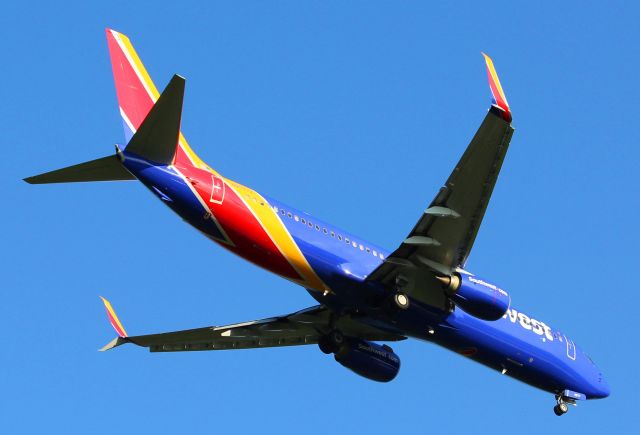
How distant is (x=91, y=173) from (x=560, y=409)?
19.5 m

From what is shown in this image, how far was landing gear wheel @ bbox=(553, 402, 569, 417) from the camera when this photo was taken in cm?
4106

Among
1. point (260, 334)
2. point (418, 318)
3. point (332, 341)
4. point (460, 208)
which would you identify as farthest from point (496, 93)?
point (260, 334)

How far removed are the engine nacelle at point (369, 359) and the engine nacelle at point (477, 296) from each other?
19.4 feet

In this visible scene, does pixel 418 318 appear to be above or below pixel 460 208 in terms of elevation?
below

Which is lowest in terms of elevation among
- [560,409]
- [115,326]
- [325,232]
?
[115,326]

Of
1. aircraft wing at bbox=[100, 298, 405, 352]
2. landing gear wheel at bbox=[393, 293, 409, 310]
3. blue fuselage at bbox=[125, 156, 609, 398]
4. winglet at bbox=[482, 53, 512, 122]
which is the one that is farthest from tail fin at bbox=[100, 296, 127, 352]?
winglet at bbox=[482, 53, 512, 122]

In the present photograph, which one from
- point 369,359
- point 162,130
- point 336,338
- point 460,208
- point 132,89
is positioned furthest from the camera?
point 369,359

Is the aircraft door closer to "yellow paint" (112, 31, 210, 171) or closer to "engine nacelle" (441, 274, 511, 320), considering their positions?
"engine nacelle" (441, 274, 511, 320)

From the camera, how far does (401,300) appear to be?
35.5m

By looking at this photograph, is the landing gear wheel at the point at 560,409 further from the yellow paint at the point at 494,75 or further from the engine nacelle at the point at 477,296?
Answer: the yellow paint at the point at 494,75

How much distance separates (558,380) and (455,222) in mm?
10376

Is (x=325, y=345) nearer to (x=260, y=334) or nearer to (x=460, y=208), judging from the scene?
(x=260, y=334)

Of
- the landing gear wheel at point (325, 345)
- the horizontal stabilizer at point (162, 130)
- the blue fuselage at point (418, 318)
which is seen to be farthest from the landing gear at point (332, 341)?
the horizontal stabilizer at point (162, 130)

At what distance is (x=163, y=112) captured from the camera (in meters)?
31.4
